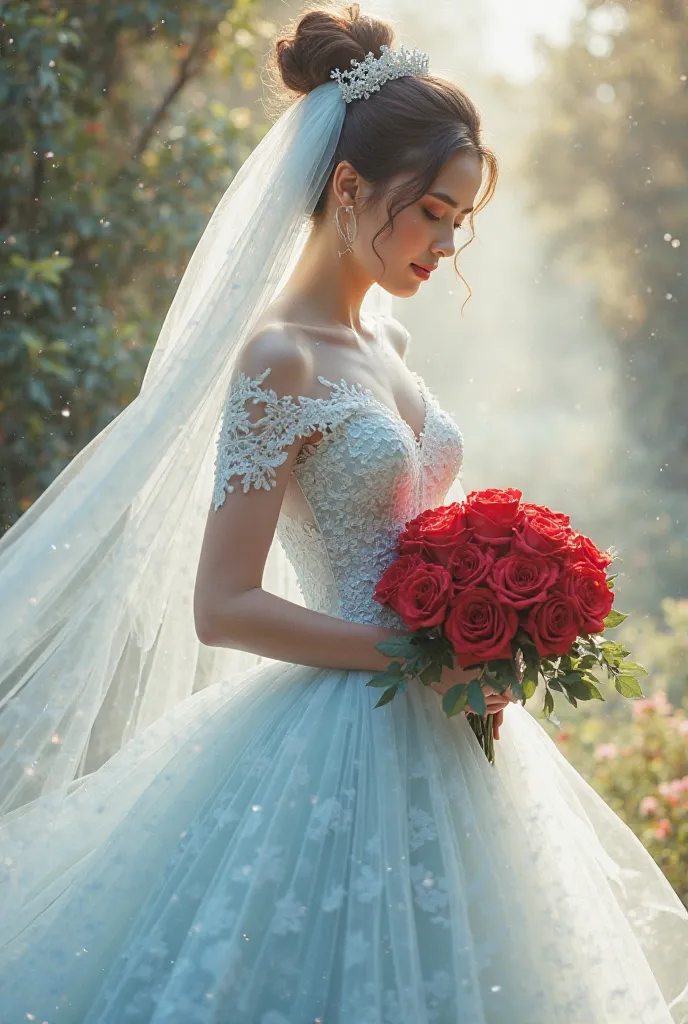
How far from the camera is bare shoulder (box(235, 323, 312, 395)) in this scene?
1.46 m

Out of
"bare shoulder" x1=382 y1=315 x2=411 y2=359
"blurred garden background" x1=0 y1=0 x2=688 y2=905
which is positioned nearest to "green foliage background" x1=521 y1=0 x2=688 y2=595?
"blurred garden background" x1=0 y1=0 x2=688 y2=905

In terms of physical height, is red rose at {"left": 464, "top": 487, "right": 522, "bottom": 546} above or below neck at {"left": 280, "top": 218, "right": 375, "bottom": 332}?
below

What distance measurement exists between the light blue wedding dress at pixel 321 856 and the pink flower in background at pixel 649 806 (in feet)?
3.95

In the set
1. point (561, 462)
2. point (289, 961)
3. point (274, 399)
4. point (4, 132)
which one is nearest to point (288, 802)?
point (289, 961)

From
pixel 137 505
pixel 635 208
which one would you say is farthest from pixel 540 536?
pixel 635 208

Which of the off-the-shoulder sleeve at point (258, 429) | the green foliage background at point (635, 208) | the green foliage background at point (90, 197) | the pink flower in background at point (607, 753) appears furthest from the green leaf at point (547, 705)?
the green foliage background at point (635, 208)

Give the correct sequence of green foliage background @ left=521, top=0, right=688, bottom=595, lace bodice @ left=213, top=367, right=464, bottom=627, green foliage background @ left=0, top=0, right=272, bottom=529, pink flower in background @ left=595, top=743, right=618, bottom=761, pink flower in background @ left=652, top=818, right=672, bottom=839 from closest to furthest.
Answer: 1. lace bodice @ left=213, top=367, right=464, bottom=627
2. pink flower in background @ left=652, top=818, right=672, bottom=839
3. pink flower in background @ left=595, top=743, right=618, bottom=761
4. green foliage background @ left=0, top=0, right=272, bottom=529
5. green foliage background @ left=521, top=0, right=688, bottom=595

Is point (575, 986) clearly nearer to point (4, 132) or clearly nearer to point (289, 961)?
point (289, 961)

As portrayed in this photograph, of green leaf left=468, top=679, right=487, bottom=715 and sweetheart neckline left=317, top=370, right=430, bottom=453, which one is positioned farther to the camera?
sweetheart neckline left=317, top=370, right=430, bottom=453

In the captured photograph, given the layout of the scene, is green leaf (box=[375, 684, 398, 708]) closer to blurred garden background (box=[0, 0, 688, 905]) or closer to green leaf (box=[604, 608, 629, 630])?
green leaf (box=[604, 608, 629, 630])

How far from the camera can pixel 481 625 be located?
127cm

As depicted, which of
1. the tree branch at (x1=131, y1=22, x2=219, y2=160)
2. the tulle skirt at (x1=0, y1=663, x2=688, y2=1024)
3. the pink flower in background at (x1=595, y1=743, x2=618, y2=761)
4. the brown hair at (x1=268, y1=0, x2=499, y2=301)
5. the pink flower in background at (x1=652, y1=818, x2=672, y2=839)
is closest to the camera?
the tulle skirt at (x1=0, y1=663, x2=688, y2=1024)

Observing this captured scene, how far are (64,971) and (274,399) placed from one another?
82cm

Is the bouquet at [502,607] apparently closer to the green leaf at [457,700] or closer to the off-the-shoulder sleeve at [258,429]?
the green leaf at [457,700]
